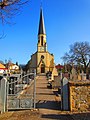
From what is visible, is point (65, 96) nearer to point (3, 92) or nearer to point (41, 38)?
point (3, 92)

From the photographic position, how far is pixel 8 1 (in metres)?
7.48

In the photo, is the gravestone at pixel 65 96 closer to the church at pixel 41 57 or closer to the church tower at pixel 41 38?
the church at pixel 41 57

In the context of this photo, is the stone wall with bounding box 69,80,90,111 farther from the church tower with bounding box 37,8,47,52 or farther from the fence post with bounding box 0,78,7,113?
the church tower with bounding box 37,8,47,52

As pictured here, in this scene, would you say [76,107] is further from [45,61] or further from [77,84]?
[45,61]

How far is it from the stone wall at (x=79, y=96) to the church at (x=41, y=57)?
3019 inches

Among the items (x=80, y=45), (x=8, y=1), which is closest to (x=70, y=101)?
(x=8, y=1)

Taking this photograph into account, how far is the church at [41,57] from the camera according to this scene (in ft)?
295

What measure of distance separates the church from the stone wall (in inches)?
3019

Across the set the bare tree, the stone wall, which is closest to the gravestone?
the stone wall

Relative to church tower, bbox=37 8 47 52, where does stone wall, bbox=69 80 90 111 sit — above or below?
below

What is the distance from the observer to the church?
89.8 metres

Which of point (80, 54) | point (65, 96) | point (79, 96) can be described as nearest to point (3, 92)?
point (65, 96)

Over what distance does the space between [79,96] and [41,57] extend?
79.6 meters

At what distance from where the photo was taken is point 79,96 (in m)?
11.6
